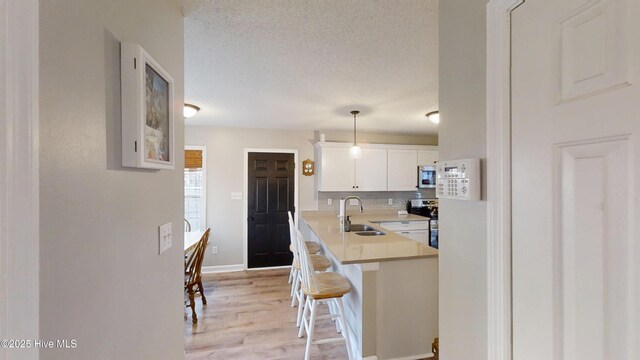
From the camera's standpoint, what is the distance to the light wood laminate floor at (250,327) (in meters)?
2.17

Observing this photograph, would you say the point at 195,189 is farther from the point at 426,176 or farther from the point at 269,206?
the point at 426,176

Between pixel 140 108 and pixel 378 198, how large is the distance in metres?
4.22

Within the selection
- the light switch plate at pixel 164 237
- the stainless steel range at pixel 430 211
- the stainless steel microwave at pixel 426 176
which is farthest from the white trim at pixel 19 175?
the stainless steel microwave at pixel 426 176

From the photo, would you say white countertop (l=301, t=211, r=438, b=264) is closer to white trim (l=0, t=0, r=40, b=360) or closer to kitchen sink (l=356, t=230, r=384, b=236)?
kitchen sink (l=356, t=230, r=384, b=236)

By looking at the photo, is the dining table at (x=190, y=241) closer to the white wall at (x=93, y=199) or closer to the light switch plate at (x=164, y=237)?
the light switch plate at (x=164, y=237)

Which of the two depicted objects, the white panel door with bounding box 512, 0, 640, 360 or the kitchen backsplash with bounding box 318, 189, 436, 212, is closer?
the white panel door with bounding box 512, 0, 640, 360

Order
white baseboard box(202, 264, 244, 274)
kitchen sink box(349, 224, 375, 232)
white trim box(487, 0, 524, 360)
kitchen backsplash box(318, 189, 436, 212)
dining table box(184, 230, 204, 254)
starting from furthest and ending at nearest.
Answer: kitchen backsplash box(318, 189, 436, 212) < white baseboard box(202, 264, 244, 274) < kitchen sink box(349, 224, 375, 232) < dining table box(184, 230, 204, 254) < white trim box(487, 0, 524, 360)

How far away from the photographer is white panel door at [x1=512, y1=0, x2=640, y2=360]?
471 millimetres

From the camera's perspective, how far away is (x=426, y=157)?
4625mm

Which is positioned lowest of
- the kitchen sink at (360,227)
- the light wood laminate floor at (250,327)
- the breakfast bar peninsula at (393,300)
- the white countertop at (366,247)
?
the light wood laminate floor at (250,327)

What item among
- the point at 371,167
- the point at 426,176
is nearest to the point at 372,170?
the point at 371,167

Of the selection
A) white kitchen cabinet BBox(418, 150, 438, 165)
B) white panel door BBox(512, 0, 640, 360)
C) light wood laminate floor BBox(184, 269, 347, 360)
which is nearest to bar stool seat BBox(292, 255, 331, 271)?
light wood laminate floor BBox(184, 269, 347, 360)

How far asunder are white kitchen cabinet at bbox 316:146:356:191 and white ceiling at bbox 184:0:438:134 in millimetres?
970

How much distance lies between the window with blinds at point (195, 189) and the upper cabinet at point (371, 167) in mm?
1894
